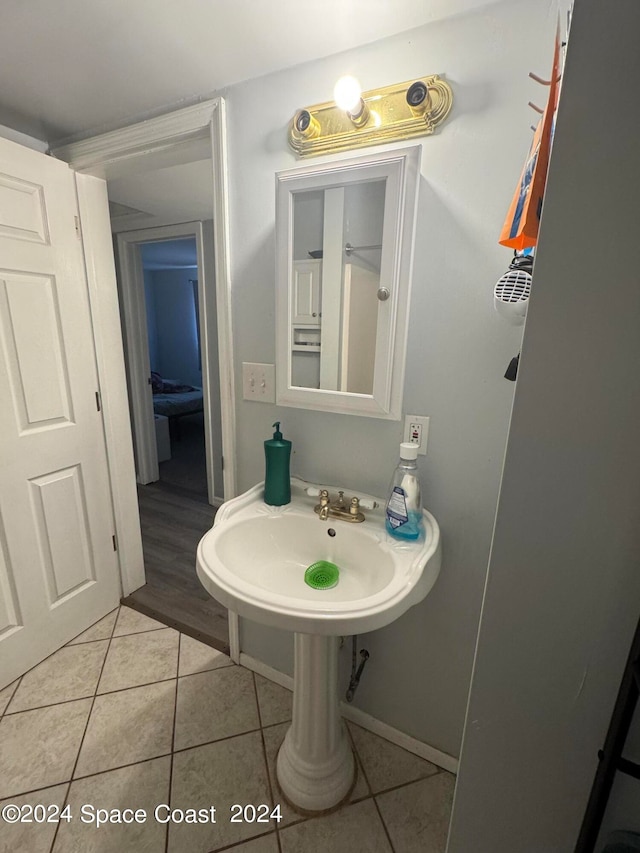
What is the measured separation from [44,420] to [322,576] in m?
1.30

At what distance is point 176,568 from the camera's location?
230 cm

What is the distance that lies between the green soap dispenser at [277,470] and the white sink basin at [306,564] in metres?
0.03

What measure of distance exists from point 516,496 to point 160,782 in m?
1.45

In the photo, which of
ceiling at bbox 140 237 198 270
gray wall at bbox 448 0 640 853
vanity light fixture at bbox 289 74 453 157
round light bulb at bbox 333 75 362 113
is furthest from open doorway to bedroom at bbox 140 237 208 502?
gray wall at bbox 448 0 640 853

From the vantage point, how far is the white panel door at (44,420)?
4.49 ft

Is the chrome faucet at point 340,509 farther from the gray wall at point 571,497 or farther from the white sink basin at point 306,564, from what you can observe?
the gray wall at point 571,497

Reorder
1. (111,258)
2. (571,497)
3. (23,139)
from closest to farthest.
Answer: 1. (571,497)
2. (23,139)
3. (111,258)

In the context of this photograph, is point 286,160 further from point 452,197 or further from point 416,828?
point 416,828

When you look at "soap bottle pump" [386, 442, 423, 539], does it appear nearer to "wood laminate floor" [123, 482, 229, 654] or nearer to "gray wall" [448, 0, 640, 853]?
"gray wall" [448, 0, 640, 853]

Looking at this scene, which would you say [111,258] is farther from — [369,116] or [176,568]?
[176,568]

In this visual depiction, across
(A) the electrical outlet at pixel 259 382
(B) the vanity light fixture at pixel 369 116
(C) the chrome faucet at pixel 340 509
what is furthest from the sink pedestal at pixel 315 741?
(B) the vanity light fixture at pixel 369 116

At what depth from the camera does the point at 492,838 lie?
0.67m

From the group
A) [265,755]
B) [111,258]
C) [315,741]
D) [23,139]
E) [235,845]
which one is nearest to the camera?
[235,845]

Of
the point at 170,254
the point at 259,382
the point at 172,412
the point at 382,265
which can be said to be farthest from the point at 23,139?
the point at 170,254
